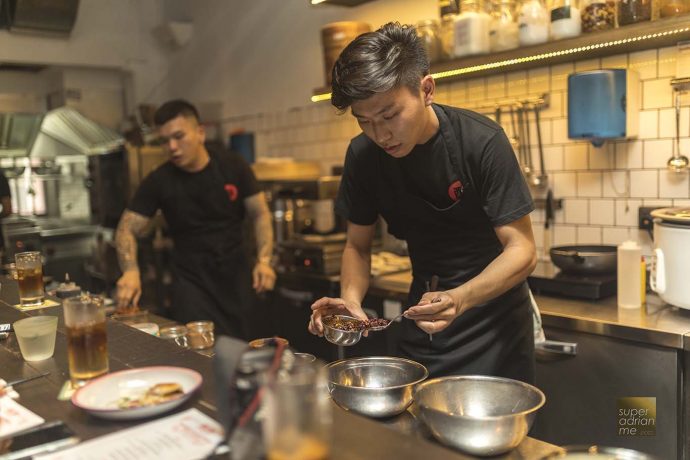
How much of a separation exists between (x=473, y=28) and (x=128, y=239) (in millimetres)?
2103

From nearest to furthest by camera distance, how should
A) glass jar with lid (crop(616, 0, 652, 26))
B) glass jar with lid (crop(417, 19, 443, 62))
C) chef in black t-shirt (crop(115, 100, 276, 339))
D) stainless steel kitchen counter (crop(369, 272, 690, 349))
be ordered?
stainless steel kitchen counter (crop(369, 272, 690, 349)) < glass jar with lid (crop(616, 0, 652, 26)) < glass jar with lid (crop(417, 19, 443, 62)) < chef in black t-shirt (crop(115, 100, 276, 339))

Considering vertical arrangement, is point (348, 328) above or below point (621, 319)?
above

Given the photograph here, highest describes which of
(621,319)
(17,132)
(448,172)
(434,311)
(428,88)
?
(17,132)

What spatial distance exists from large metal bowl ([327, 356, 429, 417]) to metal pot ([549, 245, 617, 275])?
1.48 meters

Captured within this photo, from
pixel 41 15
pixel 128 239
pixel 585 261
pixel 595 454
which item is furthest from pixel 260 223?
pixel 41 15

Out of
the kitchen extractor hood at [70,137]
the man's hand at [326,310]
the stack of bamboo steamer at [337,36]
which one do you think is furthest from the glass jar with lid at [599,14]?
the kitchen extractor hood at [70,137]

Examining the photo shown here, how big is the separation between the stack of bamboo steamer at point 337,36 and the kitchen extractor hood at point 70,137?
3.79m

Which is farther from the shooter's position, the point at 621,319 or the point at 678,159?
the point at 678,159

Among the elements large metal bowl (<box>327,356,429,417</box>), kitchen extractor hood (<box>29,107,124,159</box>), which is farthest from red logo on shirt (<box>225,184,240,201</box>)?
kitchen extractor hood (<box>29,107,124,159</box>)

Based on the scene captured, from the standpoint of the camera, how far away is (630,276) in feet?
8.78

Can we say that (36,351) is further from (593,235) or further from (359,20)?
(359,20)

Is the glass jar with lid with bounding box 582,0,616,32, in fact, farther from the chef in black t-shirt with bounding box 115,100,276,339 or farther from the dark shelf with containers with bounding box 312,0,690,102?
the chef in black t-shirt with bounding box 115,100,276,339

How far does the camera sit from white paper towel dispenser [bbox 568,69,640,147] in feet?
9.39

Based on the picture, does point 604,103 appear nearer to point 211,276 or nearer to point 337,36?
point 337,36
